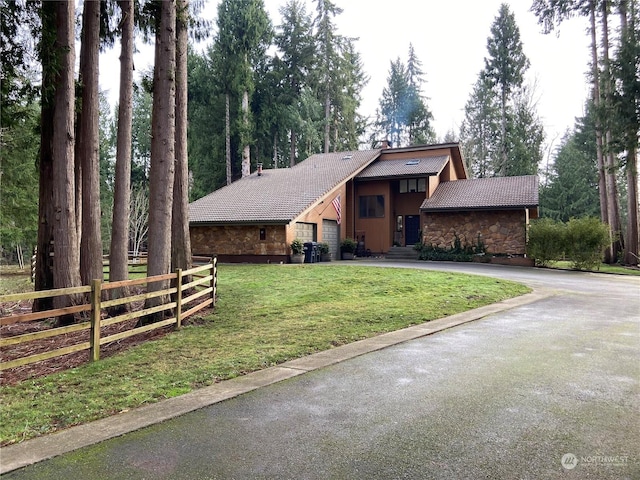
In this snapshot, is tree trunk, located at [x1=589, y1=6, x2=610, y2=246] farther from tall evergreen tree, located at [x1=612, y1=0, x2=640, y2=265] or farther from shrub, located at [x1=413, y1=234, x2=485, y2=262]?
shrub, located at [x1=413, y1=234, x2=485, y2=262]

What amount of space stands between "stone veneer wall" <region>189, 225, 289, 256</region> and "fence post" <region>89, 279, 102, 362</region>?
1490cm

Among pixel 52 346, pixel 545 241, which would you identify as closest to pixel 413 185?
pixel 545 241

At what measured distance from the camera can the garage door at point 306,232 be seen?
2152 cm

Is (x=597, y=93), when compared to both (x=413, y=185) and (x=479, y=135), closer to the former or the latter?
(x=413, y=185)

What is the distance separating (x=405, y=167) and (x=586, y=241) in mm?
11348

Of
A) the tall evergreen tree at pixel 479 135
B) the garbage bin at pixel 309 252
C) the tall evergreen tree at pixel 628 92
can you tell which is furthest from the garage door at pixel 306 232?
the tall evergreen tree at pixel 479 135

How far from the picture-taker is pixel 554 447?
315 centimetres

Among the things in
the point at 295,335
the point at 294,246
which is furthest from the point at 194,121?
the point at 295,335

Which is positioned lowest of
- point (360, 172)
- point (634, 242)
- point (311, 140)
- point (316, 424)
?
point (316, 424)

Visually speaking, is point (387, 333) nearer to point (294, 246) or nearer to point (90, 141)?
point (90, 141)

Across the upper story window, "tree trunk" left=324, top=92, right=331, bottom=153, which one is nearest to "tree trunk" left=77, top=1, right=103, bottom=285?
the upper story window

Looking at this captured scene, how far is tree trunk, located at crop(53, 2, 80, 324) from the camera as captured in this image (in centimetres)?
832

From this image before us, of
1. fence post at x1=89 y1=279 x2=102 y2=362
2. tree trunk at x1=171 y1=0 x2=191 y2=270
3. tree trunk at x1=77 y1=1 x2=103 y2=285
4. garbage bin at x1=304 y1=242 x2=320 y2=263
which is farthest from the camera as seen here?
garbage bin at x1=304 y1=242 x2=320 y2=263

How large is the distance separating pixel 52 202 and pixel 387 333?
6.81 meters
